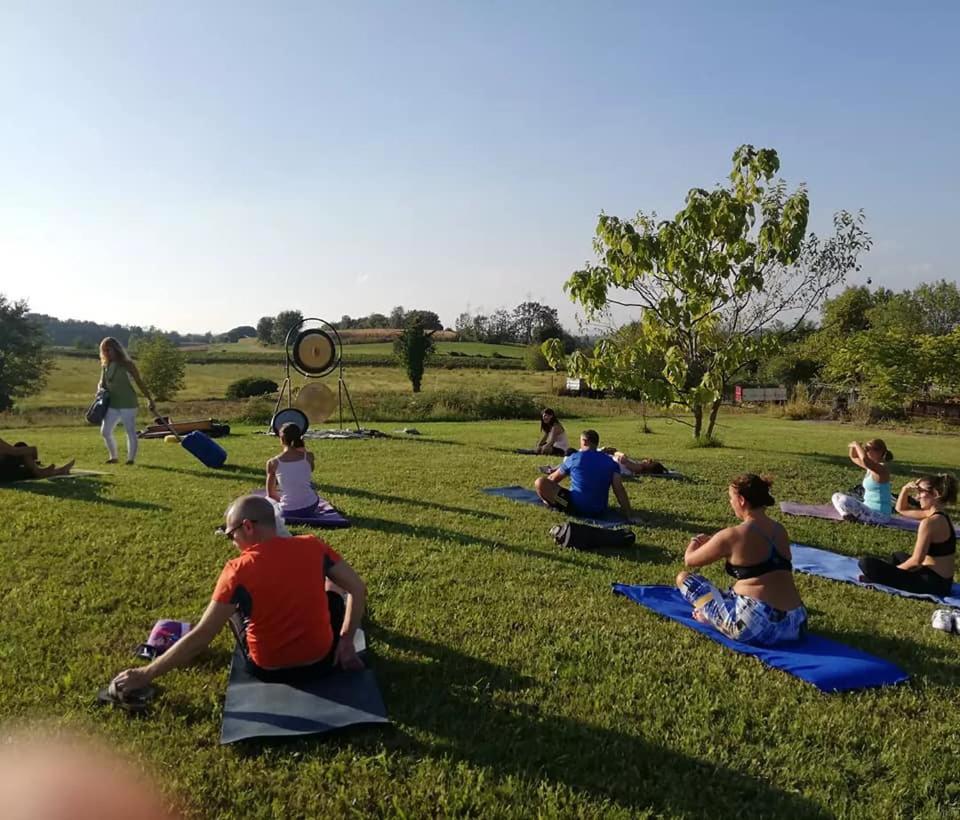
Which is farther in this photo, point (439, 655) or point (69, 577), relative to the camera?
point (69, 577)

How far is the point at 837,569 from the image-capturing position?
7168mm

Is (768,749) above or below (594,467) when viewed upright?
below

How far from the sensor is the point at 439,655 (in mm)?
4508

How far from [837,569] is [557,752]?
16.2ft

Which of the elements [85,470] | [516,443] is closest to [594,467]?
[85,470]

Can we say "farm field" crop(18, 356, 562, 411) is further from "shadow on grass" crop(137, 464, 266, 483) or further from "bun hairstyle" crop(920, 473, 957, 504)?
"bun hairstyle" crop(920, 473, 957, 504)

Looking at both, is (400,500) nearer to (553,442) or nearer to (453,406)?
(553,442)

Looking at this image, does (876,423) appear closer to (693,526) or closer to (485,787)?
(693,526)

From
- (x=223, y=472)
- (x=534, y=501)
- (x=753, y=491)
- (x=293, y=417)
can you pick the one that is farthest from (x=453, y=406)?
(x=753, y=491)

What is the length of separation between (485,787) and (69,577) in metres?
4.35

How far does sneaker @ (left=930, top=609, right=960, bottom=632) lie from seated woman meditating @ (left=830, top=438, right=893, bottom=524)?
4.24 meters

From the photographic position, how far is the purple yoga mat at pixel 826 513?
30.9 ft

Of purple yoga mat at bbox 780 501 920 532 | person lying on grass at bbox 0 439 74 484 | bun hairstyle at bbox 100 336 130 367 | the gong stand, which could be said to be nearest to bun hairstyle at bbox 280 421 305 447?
person lying on grass at bbox 0 439 74 484

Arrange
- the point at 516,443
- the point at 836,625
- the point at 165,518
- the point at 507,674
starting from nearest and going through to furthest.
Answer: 1. the point at 507,674
2. the point at 836,625
3. the point at 165,518
4. the point at 516,443
